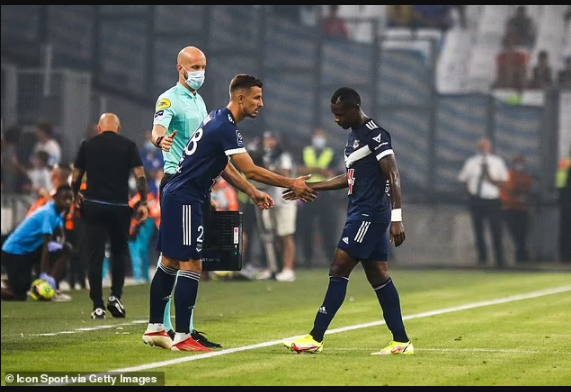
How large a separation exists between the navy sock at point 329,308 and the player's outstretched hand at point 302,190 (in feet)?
2.24

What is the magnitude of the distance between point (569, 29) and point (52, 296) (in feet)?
56.7

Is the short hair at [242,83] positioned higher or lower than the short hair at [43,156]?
higher

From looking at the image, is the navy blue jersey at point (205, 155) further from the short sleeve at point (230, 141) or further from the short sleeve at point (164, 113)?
the short sleeve at point (164, 113)

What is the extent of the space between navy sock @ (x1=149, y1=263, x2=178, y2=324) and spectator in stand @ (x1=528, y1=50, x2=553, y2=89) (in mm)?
20724

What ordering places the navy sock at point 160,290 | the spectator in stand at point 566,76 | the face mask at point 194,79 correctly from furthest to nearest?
the spectator in stand at point 566,76, the face mask at point 194,79, the navy sock at point 160,290

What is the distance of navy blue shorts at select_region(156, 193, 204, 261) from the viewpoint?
1138 centimetres

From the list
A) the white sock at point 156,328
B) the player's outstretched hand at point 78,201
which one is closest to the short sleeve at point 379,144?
the white sock at point 156,328

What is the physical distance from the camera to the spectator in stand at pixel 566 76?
1230 inches

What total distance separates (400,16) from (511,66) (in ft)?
9.30

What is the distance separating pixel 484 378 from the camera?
387 inches

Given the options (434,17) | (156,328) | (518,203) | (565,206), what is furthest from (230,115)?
(434,17)

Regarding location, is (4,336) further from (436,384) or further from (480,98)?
(480,98)

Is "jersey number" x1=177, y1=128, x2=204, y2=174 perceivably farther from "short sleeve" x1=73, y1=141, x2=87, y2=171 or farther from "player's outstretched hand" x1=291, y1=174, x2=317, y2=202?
"short sleeve" x1=73, y1=141, x2=87, y2=171

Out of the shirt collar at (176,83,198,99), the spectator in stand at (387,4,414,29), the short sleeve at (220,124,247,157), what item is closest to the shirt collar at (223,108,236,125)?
the short sleeve at (220,124,247,157)
